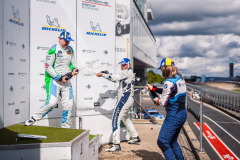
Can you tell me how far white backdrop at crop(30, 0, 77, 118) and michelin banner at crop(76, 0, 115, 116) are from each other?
1.63ft

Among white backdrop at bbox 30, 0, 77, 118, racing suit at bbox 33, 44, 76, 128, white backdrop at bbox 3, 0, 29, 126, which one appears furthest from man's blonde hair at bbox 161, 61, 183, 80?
white backdrop at bbox 3, 0, 29, 126

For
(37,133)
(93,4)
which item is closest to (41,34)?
(93,4)

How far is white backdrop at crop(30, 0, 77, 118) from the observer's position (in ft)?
16.5

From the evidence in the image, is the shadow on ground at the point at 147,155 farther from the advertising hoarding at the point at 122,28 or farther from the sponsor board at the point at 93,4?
the sponsor board at the point at 93,4

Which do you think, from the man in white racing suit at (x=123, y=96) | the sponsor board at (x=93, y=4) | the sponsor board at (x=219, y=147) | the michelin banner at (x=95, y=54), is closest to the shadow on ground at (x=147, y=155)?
the man in white racing suit at (x=123, y=96)

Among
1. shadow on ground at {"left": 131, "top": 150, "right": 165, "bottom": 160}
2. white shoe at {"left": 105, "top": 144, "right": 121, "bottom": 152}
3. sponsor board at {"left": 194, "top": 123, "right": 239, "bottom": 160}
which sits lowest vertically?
sponsor board at {"left": 194, "top": 123, "right": 239, "bottom": 160}

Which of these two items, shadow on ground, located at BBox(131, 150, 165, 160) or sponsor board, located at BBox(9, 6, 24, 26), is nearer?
sponsor board, located at BBox(9, 6, 24, 26)

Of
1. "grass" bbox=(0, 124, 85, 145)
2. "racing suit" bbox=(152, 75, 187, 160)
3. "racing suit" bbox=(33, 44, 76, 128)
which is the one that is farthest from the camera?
"racing suit" bbox=(33, 44, 76, 128)

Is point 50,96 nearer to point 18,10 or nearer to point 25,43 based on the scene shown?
point 25,43

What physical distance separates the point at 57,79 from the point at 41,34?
1302mm

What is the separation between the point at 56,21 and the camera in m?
5.26

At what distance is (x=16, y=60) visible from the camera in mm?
4496

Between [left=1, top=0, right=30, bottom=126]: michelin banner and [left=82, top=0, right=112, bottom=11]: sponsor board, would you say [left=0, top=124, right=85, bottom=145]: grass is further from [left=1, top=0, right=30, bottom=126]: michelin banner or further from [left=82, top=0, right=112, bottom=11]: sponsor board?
[left=82, top=0, right=112, bottom=11]: sponsor board

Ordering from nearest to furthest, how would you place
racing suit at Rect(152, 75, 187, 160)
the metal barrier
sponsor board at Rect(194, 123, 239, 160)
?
racing suit at Rect(152, 75, 187, 160), sponsor board at Rect(194, 123, 239, 160), the metal barrier
